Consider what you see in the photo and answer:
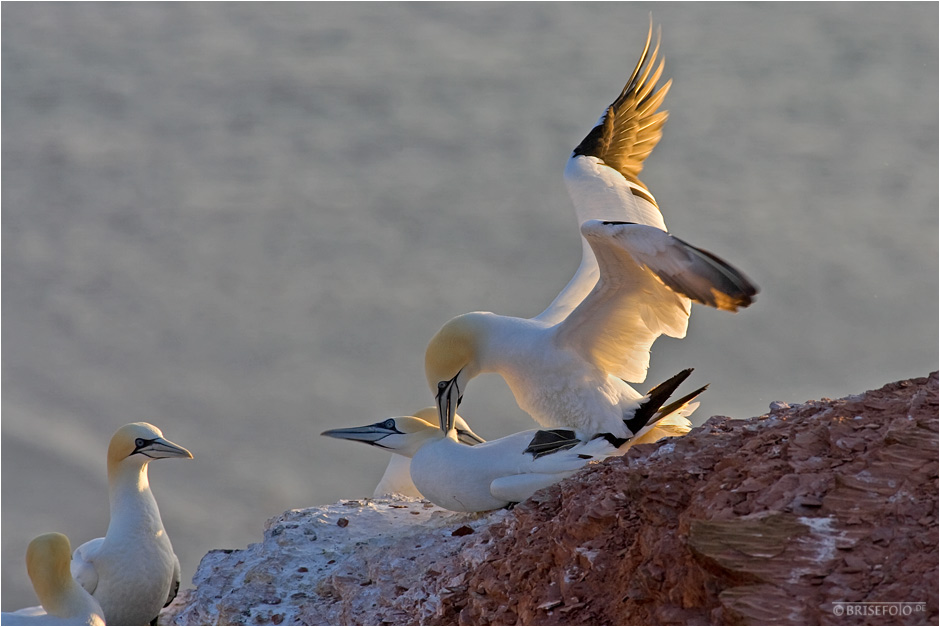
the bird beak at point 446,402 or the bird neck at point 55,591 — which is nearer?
the bird neck at point 55,591

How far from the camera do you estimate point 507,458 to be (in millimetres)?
4688

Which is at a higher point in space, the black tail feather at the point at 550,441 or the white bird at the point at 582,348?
the white bird at the point at 582,348

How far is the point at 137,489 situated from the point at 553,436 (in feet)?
5.74

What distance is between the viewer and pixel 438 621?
397 cm

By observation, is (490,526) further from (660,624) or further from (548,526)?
(660,624)

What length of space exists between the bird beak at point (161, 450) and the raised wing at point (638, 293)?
1662 millimetres

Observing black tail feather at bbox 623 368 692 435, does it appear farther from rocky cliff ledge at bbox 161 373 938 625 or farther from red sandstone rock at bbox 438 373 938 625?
red sandstone rock at bbox 438 373 938 625

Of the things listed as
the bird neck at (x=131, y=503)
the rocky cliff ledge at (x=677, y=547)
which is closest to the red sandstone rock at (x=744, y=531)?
the rocky cliff ledge at (x=677, y=547)

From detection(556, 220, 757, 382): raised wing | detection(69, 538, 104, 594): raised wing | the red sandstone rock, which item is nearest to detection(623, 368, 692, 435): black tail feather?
detection(556, 220, 757, 382): raised wing

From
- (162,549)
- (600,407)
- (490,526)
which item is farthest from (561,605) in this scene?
(162,549)

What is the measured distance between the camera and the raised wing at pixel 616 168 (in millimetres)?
5922

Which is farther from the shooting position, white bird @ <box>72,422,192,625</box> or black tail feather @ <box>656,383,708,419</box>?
black tail feather @ <box>656,383,708,419</box>

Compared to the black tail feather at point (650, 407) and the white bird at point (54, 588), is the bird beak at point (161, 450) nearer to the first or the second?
the white bird at point (54, 588)

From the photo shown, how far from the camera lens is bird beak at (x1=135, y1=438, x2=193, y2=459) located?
16.9ft
